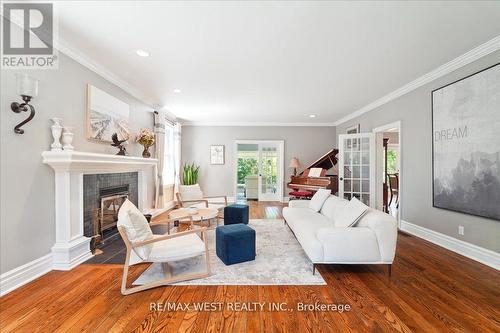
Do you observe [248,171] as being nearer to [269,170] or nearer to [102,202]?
[269,170]

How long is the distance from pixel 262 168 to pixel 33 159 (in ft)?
20.0

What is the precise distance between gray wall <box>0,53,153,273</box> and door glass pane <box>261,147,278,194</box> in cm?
548

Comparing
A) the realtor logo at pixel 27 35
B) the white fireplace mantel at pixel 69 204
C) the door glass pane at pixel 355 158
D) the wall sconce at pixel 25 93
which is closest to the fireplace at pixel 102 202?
the white fireplace mantel at pixel 69 204

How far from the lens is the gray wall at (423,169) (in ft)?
9.78

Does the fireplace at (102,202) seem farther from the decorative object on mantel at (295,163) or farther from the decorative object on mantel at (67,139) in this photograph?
the decorative object on mantel at (295,163)

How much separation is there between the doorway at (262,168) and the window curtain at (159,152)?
2748mm

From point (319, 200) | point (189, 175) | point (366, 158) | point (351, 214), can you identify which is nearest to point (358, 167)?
point (366, 158)

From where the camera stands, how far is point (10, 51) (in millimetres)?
2328

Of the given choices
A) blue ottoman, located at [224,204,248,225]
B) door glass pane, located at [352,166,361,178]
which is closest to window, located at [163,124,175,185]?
blue ottoman, located at [224,204,248,225]

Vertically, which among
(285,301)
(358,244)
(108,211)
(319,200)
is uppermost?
(319,200)

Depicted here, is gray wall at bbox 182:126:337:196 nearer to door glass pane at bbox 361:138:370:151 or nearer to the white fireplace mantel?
door glass pane at bbox 361:138:370:151

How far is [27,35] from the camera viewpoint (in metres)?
2.49

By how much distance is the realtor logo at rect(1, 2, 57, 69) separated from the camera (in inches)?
88.0

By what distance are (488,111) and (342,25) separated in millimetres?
2198
